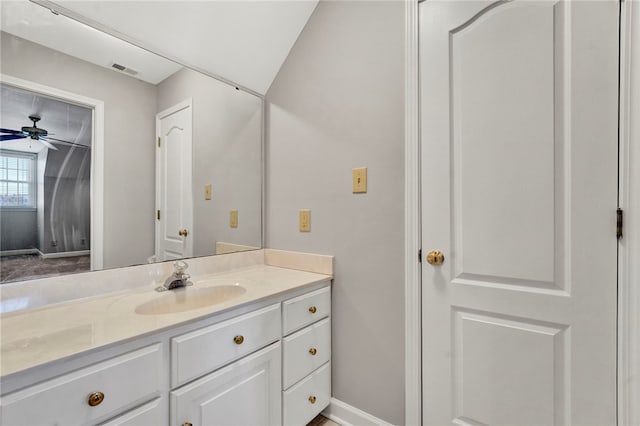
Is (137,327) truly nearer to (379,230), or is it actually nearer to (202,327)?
(202,327)

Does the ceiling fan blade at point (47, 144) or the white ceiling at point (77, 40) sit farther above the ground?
the white ceiling at point (77, 40)

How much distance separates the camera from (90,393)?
761 millimetres

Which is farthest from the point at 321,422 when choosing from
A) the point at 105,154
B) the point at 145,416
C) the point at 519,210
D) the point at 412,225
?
the point at 105,154

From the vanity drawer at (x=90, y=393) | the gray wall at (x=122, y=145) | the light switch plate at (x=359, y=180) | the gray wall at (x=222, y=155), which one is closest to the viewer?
the vanity drawer at (x=90, y=393)

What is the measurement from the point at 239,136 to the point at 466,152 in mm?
1286

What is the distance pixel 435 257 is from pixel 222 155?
1298 millimetres

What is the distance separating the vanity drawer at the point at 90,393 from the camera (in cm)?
67

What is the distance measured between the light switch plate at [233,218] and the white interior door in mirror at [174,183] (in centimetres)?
24

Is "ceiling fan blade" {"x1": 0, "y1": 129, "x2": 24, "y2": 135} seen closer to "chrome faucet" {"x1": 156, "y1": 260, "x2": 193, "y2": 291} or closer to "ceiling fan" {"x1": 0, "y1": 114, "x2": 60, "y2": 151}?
"ceiling fan" {"x1": 0, "y1": 114, "x2": 60, "y2": 151}

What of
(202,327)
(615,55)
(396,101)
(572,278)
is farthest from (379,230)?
(615,55)

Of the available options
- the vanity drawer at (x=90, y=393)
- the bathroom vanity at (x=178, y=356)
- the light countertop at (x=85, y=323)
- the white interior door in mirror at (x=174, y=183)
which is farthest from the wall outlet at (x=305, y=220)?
the vanity drawer at (x=90, y=393)

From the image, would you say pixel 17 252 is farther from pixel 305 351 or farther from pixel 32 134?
pixel 305 351

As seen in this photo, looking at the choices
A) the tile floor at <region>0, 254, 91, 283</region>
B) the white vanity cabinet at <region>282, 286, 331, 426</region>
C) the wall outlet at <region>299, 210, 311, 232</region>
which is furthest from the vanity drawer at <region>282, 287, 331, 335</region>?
the tile floor at <region>0, 254, 91, 283</region>

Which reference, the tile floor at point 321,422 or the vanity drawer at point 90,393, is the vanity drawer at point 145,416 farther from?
the tile floor at point 321,422
